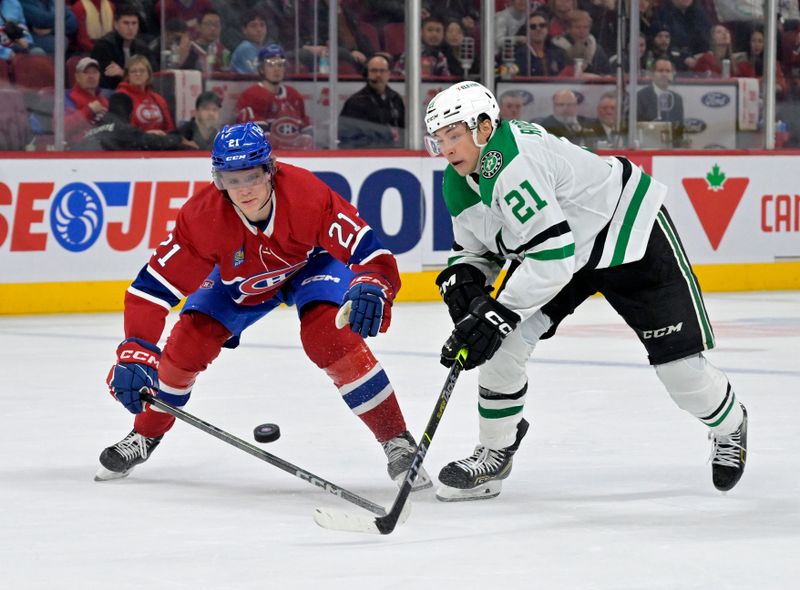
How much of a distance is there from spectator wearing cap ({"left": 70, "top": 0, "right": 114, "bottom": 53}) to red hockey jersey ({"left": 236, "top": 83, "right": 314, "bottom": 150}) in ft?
2.89

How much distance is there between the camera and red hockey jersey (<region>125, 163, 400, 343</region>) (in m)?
3.41

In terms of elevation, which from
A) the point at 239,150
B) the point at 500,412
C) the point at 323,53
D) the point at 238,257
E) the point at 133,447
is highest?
the point at 323,53

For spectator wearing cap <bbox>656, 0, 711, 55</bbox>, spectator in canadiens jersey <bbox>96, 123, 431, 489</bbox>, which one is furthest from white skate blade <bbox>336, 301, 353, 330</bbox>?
spectator wearing cap <bbox>656, 0, 711, 55</bbox>

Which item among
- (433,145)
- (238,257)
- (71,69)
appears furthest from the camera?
(71,69)

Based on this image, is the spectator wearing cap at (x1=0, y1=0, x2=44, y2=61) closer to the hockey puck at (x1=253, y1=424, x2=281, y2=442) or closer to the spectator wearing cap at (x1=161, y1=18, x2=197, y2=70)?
the spectator wearing cap at (x1=161, y1=18, x2=197, y2=70)

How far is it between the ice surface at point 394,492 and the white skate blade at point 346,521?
21 millimetres

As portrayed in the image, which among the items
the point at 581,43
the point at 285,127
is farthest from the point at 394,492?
the point at 581,43

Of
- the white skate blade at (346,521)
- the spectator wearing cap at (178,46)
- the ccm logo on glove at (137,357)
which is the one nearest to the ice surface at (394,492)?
the white skate blade at (346,521)

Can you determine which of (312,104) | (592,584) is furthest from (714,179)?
(592,584)

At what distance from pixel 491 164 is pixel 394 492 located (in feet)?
2.77

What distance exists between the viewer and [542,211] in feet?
9.96

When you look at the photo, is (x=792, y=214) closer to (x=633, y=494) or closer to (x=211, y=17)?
(x=211, y=17)

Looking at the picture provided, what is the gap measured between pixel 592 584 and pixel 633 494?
86cm

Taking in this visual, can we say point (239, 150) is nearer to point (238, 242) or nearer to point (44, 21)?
point (238, 242)
